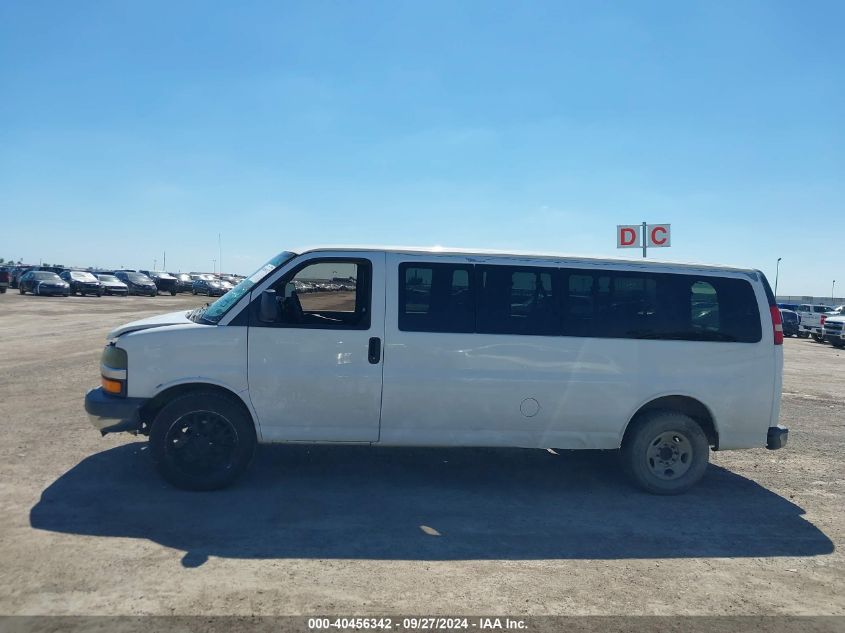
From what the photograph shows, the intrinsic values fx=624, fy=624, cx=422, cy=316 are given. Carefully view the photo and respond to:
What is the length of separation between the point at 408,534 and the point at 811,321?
36.3 meters

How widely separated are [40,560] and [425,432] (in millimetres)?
3021

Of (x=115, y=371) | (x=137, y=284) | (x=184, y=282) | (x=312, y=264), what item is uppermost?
(x=184, y=282)

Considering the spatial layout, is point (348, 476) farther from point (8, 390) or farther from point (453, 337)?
point (8, 390)

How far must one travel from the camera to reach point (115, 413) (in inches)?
211

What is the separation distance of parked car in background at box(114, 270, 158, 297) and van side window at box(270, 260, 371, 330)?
150 feet

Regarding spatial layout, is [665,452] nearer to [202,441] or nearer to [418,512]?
[418,512]

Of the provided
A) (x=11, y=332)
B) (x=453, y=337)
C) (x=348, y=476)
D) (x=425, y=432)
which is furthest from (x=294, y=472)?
(x=11, y=332)

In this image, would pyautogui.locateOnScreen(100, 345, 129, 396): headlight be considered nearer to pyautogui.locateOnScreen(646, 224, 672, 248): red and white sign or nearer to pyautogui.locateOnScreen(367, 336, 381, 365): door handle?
pyautogui.locateOnScreen(367, 336, 381, 365): door handle

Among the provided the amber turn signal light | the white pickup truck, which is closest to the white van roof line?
the amber turn signal light

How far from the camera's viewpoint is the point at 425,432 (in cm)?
564

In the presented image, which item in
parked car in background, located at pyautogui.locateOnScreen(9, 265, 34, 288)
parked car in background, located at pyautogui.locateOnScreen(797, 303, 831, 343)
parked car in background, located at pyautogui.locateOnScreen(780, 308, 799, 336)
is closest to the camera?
parked car in background, located at pyautogui.locateOnScreen(797, 303, 831, 343)

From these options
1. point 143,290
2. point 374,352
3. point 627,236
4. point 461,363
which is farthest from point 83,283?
point 461,363

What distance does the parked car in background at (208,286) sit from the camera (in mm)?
55000

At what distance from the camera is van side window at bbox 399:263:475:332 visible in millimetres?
5621
